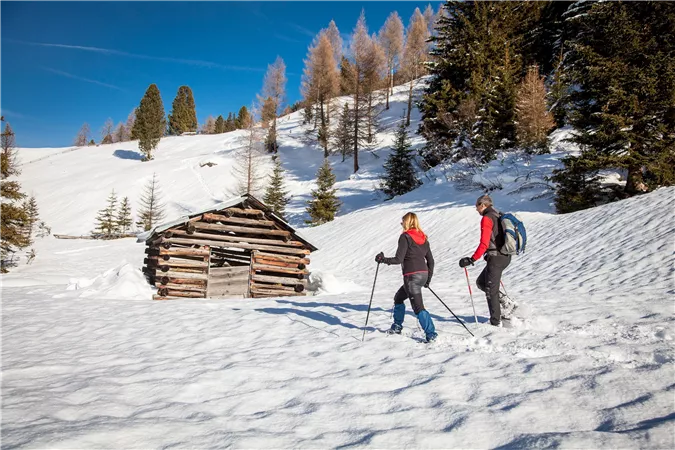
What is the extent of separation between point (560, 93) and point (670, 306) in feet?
76.6

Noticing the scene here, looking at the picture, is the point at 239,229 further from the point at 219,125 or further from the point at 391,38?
the point at 219,125

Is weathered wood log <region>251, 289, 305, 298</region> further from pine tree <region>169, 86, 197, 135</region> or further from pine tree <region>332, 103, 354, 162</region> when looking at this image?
pine tree <region>169, 86, 197, 135</region>

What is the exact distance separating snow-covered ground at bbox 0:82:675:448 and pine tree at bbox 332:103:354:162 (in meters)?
29.2

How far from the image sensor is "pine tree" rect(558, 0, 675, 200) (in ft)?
43.8

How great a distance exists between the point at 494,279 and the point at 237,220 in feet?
32.0

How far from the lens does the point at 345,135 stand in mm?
41000

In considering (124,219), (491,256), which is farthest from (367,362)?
(124,219)

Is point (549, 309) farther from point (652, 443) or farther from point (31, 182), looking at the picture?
point (31, 182)

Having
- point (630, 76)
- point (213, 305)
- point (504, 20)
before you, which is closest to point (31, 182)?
point (213, 305)

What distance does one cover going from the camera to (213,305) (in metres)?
10.5

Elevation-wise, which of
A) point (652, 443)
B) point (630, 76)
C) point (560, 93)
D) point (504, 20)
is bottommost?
point (652, 443)

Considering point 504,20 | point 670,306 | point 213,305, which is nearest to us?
point 670,306

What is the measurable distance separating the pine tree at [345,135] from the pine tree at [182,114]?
6248 centimetres

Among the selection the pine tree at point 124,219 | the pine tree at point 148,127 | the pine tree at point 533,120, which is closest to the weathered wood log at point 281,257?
the pine tree at point 533,120
